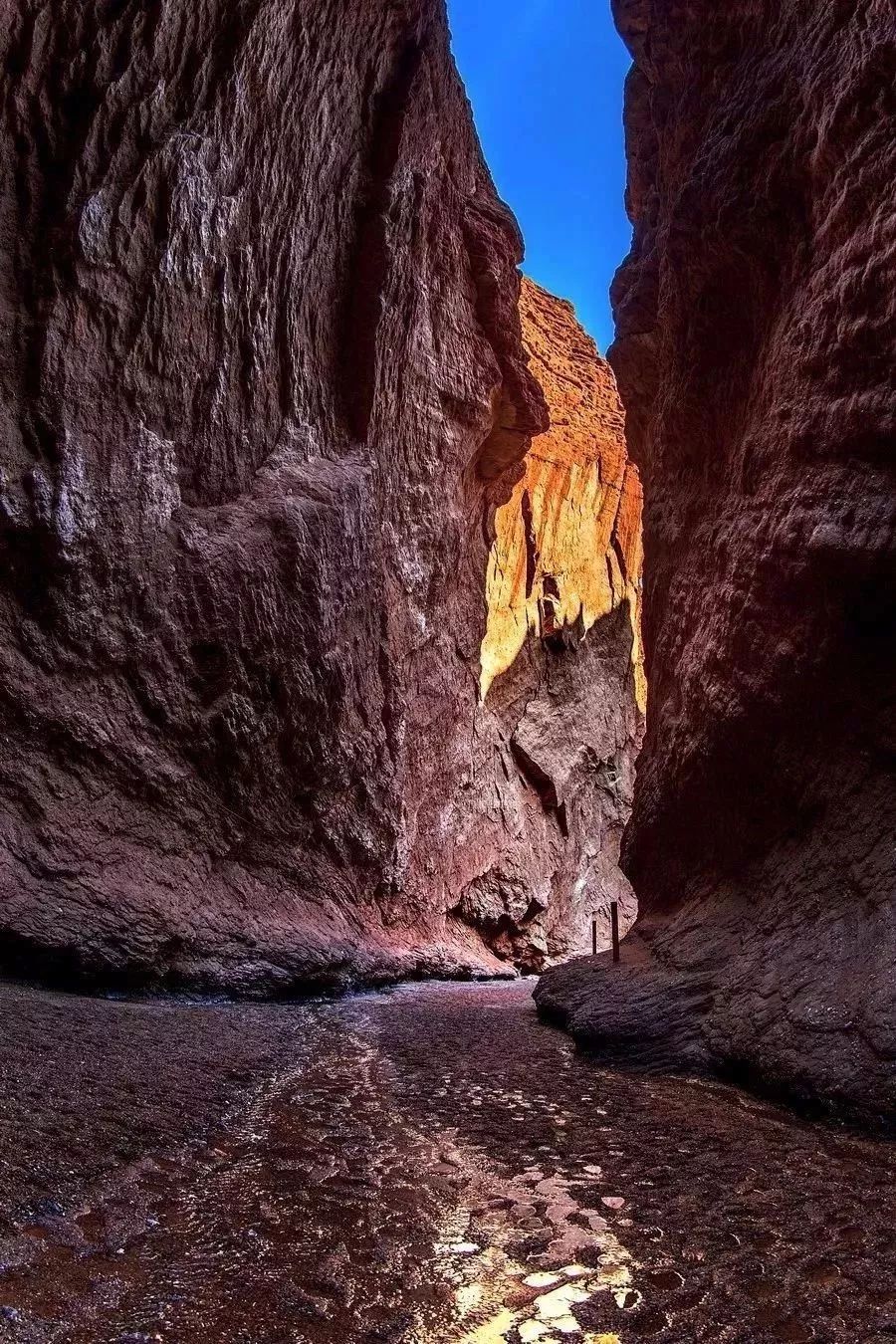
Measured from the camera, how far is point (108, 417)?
32.6 feet

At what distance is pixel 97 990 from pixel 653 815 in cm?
552

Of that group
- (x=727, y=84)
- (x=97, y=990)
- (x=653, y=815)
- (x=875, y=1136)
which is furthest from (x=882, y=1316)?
(x=727, y=84)

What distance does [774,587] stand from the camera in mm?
6723

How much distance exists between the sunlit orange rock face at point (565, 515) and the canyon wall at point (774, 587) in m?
15.1

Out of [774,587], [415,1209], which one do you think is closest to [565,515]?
[774,587]

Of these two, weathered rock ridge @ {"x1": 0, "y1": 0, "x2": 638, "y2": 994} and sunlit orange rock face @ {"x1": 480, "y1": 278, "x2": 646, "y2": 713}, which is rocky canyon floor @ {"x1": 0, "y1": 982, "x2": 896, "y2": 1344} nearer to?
weathered rock ridge @ {"x1": 0, "y1": 0, "x2": 638, "y2": 994}

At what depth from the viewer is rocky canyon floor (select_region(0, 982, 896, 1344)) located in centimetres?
215

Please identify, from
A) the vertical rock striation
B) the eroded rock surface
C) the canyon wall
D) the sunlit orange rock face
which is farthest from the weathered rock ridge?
the sunlit orange rock face

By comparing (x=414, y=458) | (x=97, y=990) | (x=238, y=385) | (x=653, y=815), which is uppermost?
(x=414, y=458)

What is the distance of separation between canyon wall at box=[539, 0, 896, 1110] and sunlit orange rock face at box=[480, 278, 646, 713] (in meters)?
15.1

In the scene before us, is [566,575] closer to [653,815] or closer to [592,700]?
[592,700]

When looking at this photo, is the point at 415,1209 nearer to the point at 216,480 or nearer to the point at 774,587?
the point at 774,587

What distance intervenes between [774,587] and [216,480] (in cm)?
731

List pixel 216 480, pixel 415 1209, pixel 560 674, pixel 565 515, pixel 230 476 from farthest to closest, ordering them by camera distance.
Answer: pixel 565 515, pixel 560 674, pixel 230 476, pixel 216 480, pixel 415 1209
